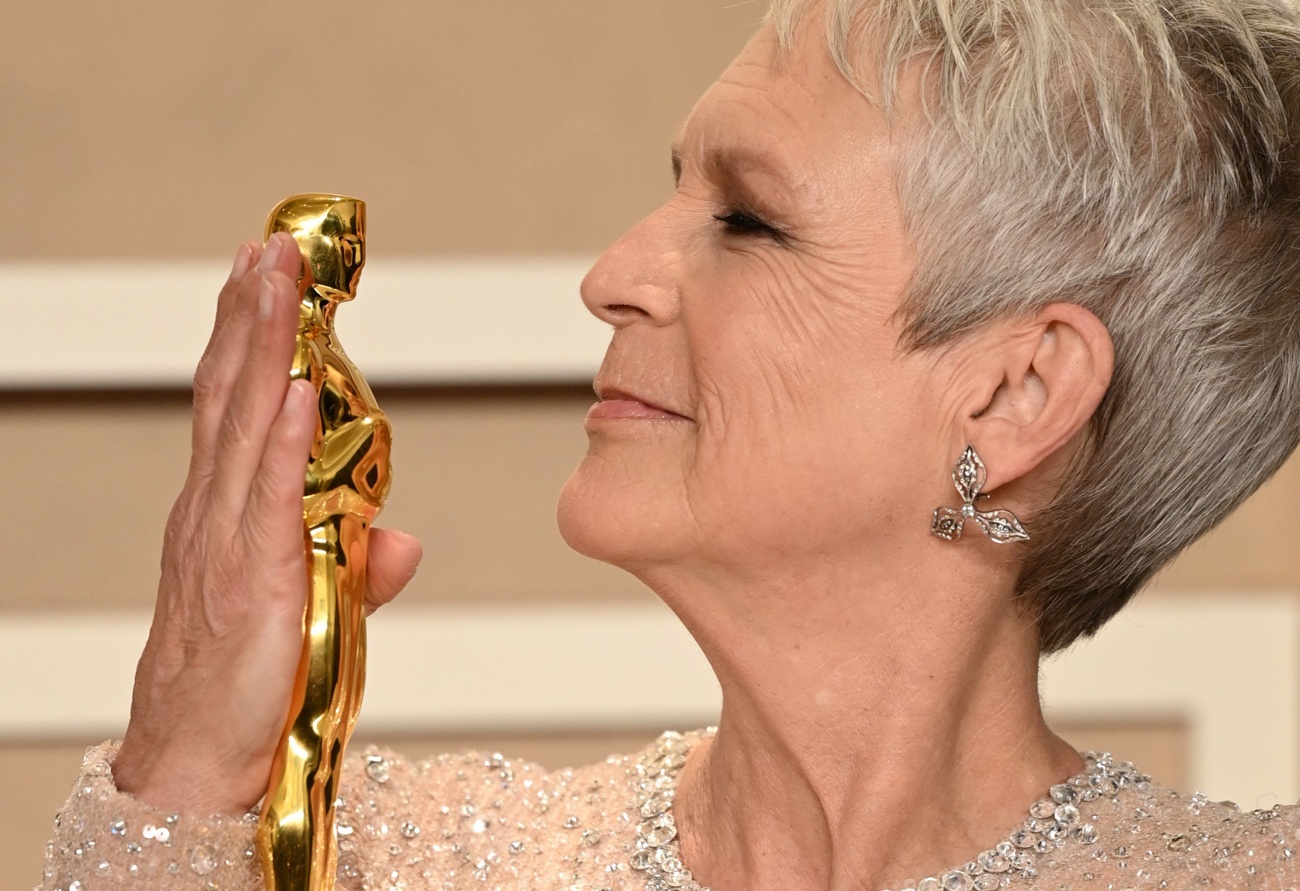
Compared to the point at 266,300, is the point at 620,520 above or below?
below

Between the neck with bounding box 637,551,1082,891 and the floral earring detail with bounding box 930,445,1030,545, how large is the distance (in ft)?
0.17

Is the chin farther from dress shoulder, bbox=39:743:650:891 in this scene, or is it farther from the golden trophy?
dress shoulder, bbox=39:743:650:891

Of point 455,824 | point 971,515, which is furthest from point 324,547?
point 971,515

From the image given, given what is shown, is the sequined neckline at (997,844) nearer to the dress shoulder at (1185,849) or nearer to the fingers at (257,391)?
the dress shoulder at (1185,849)

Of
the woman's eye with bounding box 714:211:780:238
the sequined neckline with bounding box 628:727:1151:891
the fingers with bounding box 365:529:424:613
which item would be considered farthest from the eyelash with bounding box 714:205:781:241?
the sequined neckline with bounding box 628:727:1151:891

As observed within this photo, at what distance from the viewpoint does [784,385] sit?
119cm

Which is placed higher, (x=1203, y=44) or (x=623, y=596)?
(x=1203, y=44)

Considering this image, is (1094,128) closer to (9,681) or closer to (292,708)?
(292,708)

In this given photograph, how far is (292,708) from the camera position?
1.09 m

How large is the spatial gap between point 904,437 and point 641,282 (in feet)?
0.77

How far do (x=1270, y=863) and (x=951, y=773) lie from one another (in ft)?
0.79

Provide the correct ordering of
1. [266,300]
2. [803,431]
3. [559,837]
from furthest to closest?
[559,837] < [803,431] < [266,300]

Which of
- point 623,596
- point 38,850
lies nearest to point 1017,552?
point 623,596

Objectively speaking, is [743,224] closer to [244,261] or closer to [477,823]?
[244,261]
